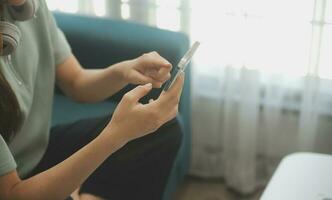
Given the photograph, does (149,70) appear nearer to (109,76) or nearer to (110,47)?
(109,76)

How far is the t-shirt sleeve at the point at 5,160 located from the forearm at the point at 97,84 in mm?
310

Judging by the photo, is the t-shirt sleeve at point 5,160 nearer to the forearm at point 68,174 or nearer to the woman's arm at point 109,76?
the forearm at point 68,174

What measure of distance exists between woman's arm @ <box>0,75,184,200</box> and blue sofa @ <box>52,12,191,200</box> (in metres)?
0.46

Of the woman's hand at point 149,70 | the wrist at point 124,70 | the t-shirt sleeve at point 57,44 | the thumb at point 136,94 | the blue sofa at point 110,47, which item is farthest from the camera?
the blue sofa at point 110,47

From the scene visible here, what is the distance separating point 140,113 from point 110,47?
0.63 m

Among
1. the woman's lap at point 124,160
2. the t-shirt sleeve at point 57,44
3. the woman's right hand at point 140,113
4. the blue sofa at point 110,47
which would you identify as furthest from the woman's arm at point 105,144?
the blue sofa at point 110,47

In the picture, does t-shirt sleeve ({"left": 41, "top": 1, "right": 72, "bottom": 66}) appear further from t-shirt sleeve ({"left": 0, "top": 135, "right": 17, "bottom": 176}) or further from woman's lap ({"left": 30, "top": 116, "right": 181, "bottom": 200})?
t-shirt sleeve ({"left": 0, "top": 135, "right": 17, "bottom": 176})

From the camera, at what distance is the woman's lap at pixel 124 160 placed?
4.11 ft

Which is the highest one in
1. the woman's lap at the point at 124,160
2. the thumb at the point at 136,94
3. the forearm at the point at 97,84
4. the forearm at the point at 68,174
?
the thumb at the point at 136,94

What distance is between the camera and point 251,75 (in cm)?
158

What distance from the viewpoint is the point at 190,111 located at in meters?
1.68

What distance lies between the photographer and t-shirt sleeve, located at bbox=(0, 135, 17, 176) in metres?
0.98

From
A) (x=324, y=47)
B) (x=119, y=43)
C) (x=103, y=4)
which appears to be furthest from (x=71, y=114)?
(x=324, y=47)

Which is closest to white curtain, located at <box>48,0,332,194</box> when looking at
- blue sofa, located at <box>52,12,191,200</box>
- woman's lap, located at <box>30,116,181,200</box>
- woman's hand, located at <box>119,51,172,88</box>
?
blue sofa, located at <box>52,12,191,200</box>
